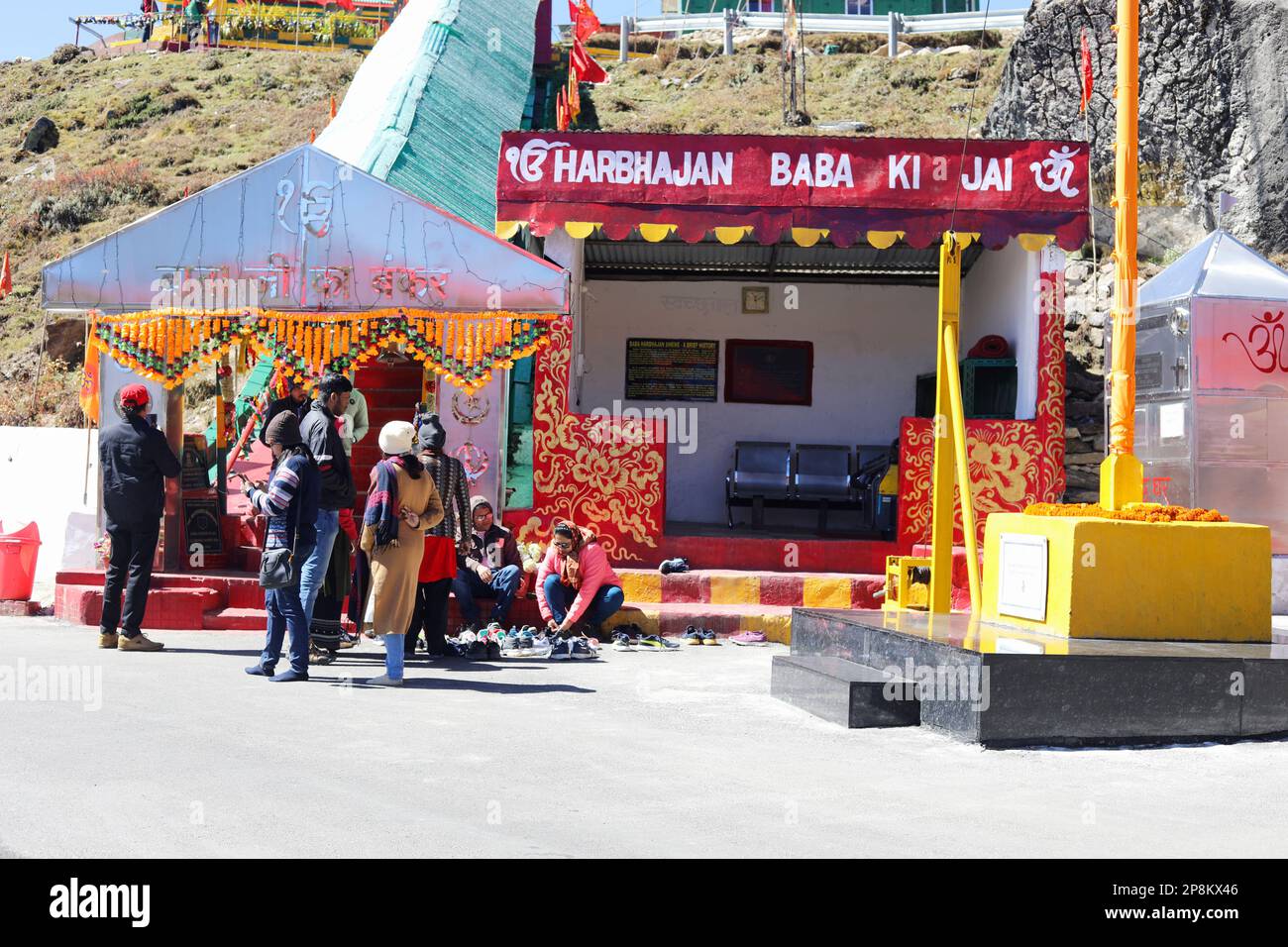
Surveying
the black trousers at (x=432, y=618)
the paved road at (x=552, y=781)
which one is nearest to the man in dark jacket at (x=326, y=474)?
the paved road at (x=552, y=781)

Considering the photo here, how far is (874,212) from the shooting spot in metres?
13.3

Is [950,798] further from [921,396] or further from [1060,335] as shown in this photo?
[921,396]

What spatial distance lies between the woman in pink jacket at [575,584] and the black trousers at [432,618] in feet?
3.47

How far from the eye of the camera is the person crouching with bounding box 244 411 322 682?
8812 mm

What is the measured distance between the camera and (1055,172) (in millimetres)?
13172

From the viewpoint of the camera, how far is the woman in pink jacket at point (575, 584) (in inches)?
444

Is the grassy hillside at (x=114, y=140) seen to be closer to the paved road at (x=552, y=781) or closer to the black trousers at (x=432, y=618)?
the black trousers at (x=432, y=618)

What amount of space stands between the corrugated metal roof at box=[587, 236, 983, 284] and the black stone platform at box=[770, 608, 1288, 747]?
28.9 feet

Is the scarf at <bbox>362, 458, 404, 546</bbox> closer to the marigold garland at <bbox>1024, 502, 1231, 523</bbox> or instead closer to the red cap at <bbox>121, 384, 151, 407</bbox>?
the red cap at <bbox>121, 384, 151, 407</bbox>

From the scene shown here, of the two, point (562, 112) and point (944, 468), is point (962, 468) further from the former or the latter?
point (562, 112)

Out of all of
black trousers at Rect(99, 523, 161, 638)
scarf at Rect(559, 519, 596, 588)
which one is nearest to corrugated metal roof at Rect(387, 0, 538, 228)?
scarf at Rect(559, 519, 596, 588)

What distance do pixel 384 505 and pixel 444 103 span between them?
38.8ft

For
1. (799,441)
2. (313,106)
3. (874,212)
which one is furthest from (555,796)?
(313,106)

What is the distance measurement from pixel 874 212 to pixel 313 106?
3654 cm
